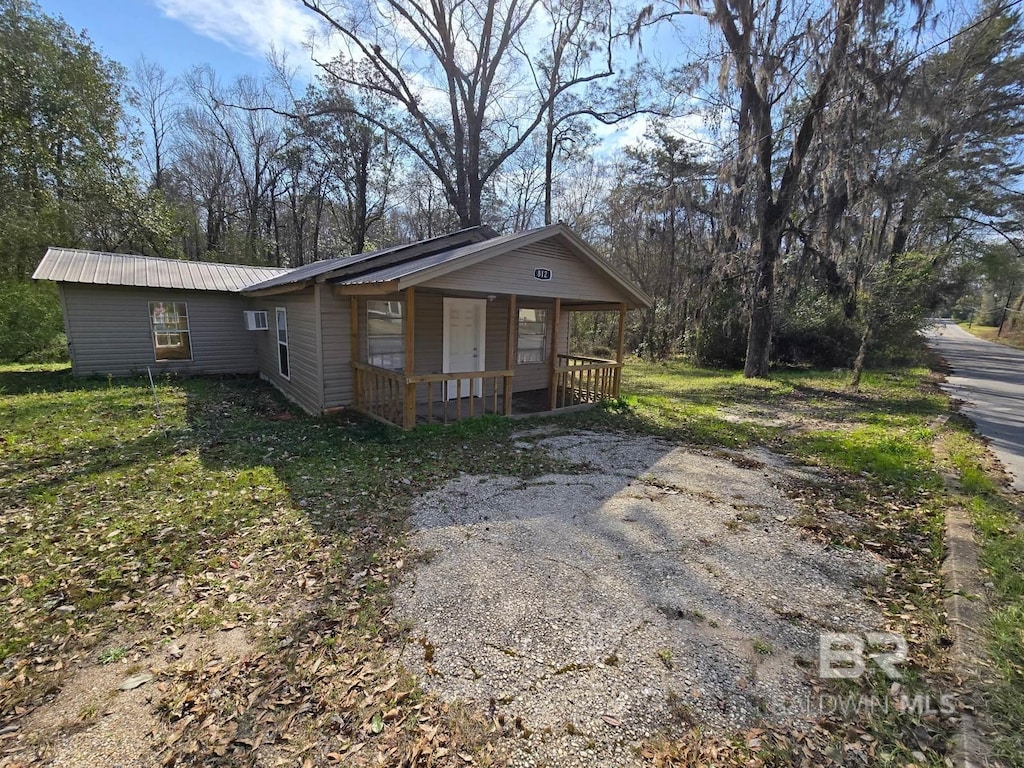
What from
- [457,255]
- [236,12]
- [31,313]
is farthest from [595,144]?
[31,313]

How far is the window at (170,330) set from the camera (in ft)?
38.4

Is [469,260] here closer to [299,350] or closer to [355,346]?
[355,346]

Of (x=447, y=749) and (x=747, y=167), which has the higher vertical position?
(x=747, y=167)

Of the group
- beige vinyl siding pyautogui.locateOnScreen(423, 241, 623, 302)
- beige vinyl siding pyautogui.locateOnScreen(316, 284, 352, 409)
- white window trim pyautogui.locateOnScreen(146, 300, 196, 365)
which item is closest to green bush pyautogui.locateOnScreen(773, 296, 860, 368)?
beige vinyl siding pyautogui.locateOnScreen(423, 241, 623, 302)

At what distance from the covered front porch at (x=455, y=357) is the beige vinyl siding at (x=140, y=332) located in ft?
22.0

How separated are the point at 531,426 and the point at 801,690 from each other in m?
5.74

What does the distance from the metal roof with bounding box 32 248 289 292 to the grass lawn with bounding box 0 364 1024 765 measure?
11.2ft

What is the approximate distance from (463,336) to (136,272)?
9317mm

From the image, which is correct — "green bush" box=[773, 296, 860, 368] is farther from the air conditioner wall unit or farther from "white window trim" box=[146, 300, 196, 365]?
"white window trim" box=[146, 300, 196, 365]

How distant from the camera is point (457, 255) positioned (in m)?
6.87

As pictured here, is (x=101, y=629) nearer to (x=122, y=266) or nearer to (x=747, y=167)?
(x=122, y=266)

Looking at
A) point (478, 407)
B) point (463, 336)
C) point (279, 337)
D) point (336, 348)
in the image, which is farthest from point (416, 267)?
point (279, 337)

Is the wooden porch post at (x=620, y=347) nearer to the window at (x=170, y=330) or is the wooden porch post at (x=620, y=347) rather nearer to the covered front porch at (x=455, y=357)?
the covered front porch at (x=455, y=357)

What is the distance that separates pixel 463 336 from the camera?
9.31 meters
